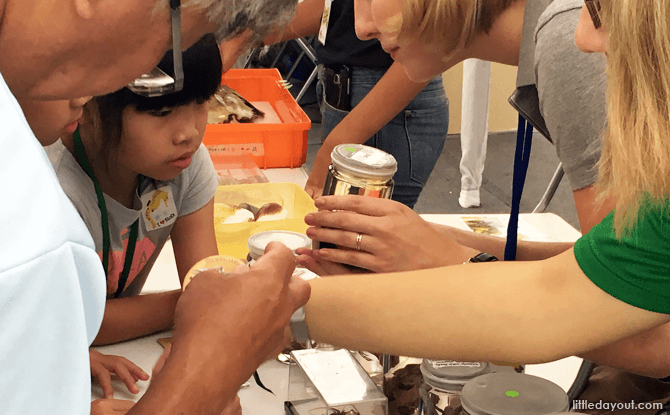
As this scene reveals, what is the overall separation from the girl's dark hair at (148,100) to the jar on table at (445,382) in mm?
709

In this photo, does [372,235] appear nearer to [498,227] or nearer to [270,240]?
[270,240]

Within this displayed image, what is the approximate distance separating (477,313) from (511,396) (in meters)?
0.18

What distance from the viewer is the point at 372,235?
1.02m

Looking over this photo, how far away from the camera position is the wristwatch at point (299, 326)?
0.95 metres

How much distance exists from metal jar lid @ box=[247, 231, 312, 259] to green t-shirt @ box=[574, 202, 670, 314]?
51 centimetres

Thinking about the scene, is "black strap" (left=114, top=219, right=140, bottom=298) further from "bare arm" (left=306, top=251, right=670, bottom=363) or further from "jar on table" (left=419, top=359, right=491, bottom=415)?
"jar on table" (left=419, top=359, right=491, bottom=415)

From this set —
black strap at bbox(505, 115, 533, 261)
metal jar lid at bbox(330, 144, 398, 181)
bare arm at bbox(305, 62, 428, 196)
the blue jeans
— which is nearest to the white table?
black strap at bbox(505, 115, 533, 261)

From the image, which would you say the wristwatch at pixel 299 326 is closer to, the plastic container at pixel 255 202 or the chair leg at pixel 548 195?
the plastic container at pixel 255 202

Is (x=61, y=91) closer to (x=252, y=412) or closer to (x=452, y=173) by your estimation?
(x=252, y=412)

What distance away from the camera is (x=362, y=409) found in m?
0.84

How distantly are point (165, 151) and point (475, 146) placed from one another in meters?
2.97

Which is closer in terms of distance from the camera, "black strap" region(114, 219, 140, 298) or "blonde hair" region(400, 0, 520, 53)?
"blonde hair" region(400, 0, 520, 53)

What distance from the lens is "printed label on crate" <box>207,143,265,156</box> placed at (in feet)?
6.68

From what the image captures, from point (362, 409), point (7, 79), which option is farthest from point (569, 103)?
point (7, 79)
